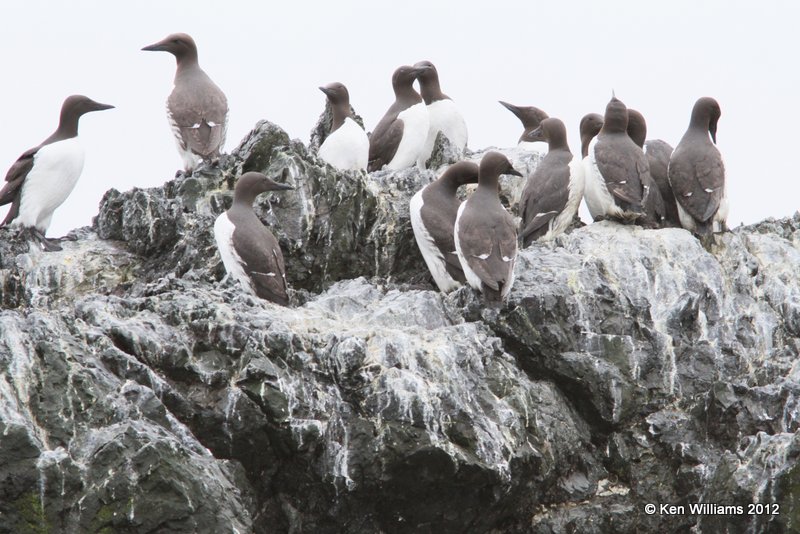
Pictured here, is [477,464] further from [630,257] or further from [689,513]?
[630,257]

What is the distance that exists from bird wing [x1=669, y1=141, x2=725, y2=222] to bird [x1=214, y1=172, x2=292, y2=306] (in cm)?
396

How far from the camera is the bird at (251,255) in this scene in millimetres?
10008

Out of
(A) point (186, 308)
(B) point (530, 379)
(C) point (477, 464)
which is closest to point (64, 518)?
(A) point (186, 308)

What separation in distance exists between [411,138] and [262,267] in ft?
15.0

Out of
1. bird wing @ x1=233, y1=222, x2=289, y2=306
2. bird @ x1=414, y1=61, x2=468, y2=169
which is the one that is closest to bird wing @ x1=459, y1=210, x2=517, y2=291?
bird wing @ x1=233, y1=222, x2=289, y2=306

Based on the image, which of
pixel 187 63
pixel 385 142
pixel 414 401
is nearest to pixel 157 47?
pixel 187 63

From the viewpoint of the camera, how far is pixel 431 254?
35.7 ft

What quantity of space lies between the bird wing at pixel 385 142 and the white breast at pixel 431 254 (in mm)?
3180

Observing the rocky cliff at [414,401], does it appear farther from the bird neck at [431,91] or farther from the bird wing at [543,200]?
the bird neck at [431,91]

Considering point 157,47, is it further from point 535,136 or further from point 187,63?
point 535,136

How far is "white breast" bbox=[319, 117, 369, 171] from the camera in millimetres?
13398

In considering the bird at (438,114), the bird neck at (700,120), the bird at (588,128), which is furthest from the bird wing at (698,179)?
the bird at (438,114)

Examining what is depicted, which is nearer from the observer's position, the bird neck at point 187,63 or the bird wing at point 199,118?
the bird wing at point 199,118

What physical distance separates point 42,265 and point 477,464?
5.00 m
